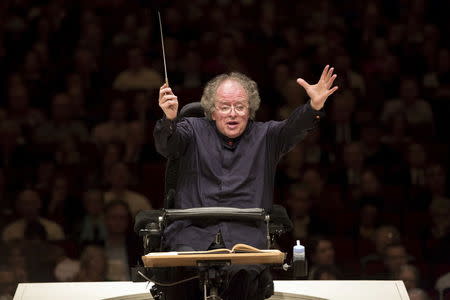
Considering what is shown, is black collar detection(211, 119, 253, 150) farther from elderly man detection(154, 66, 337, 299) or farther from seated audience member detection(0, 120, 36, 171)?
seated audience member detection(0, 120, 36, 171)

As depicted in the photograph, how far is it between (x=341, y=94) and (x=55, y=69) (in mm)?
2099

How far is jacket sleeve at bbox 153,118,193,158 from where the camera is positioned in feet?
13.0

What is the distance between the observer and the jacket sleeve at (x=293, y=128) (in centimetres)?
404

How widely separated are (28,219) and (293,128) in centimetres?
293

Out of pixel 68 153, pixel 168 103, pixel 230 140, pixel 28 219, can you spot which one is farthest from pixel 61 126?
pixel 168 103

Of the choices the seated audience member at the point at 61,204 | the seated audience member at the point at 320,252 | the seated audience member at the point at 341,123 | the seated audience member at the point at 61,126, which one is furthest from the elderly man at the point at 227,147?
the seated audience member at the point at 61,126

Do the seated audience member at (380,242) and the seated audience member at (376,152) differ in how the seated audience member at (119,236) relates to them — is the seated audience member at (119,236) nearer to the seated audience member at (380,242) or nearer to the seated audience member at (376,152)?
the seated audience member at (380,242)

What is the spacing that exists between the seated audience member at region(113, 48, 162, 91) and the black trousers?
12.2 feet

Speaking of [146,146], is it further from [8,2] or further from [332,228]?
[8,2]

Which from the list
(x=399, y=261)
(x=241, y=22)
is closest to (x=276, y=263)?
(x=399, y=261)

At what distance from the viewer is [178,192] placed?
4109 mm

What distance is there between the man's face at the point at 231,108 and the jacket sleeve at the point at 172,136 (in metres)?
0.15

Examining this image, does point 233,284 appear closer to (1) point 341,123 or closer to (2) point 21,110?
(1) point 341,123

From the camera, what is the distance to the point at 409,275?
6.07 meters
